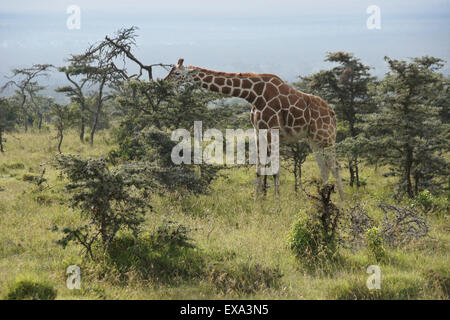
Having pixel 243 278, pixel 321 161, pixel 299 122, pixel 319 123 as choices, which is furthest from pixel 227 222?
pixel 319 123

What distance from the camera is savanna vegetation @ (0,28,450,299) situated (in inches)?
208

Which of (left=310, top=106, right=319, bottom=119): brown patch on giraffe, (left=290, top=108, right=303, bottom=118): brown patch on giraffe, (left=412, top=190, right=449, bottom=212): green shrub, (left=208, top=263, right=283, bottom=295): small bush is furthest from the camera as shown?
(left=310, top=106, right=319, bottom=119): brown patch on giraffe

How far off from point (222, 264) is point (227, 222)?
2.32 meters

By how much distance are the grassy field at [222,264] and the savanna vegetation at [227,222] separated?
0.08 ft

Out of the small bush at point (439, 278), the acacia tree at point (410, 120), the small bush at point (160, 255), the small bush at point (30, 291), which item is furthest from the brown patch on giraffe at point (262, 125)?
the small bush at point (30, 291)

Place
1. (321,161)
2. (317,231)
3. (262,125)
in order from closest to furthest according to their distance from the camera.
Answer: (317,231) → (262,125) → (321,161)

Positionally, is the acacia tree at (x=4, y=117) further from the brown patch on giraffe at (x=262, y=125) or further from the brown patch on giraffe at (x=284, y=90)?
the brown patch on giraffe at (x=284, y=90)

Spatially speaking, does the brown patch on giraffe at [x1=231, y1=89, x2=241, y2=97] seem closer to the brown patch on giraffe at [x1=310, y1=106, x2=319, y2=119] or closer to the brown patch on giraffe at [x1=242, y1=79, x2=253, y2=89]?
the brown patch on giraffe at [x1=242, y1=79, x2=253, y2=89]

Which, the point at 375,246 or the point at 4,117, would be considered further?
the point at 4,117

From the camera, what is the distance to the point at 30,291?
187 inches

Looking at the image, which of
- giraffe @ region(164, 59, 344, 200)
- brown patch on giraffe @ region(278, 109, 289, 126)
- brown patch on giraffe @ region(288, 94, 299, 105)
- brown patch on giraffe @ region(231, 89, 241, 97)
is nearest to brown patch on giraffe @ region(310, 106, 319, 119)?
giraffe @ region(164, 59, 344, 200)

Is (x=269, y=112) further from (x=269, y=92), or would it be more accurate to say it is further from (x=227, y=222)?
(x=227, y=222)

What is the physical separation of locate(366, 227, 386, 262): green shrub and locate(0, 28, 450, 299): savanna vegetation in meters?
0.02
